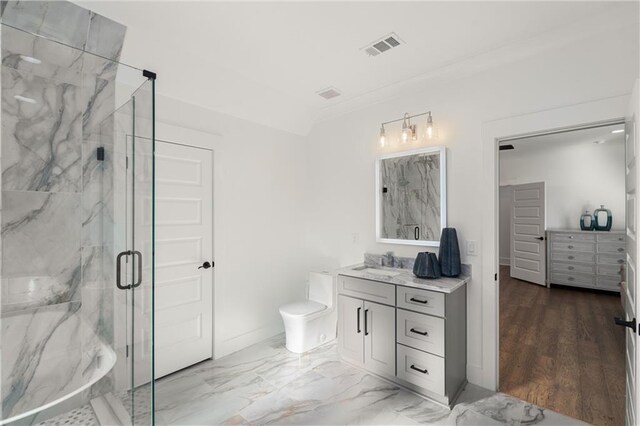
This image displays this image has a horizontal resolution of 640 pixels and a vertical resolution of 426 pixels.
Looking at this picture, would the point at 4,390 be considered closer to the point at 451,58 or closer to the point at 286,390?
the point at 286,390

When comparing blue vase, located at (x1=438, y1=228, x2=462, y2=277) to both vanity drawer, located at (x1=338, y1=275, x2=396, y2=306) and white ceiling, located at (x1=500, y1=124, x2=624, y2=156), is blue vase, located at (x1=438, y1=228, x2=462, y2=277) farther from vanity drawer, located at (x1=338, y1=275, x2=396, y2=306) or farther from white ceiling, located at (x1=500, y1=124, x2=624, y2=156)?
white ceiling, located at (x1=500, y1=124, x2=624, y2=156)

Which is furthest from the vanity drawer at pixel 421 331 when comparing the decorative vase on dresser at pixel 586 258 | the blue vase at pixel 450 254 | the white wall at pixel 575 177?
the white wall at pixel 575 177

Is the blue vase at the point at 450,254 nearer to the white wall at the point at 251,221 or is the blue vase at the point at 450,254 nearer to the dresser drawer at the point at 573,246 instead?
the white wall at the point at 251,221

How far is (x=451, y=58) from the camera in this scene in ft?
7.70

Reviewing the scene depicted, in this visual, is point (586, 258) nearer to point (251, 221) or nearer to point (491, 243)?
point (491, 243)

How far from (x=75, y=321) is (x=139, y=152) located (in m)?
1.19

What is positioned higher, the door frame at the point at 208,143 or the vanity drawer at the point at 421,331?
the door frame at the point at 208,143

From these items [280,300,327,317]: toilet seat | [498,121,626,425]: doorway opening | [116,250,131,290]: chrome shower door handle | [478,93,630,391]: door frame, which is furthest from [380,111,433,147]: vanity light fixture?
[116,250,131,290]: chrome shower door handle

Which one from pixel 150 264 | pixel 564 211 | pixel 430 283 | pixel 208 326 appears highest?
pixel 564 211

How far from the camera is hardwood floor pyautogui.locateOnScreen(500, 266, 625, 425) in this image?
7.00 feet

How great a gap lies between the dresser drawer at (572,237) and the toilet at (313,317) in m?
4.63

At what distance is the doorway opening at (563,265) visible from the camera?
8.30 ft

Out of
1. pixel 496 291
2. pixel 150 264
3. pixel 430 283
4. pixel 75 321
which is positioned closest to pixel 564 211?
pixel 496 291

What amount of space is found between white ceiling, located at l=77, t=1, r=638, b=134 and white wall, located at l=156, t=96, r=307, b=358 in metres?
0.26
